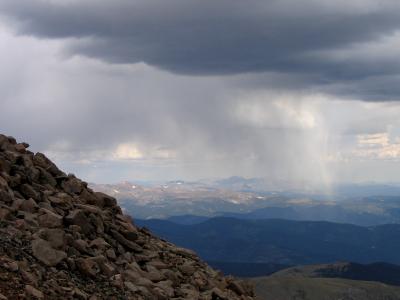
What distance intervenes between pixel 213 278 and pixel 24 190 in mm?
15864

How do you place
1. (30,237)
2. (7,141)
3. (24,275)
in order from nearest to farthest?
(24,275) < (30,237) < (7,141)

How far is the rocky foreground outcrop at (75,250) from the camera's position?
2842cm

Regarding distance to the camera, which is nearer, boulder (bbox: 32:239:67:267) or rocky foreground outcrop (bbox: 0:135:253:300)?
rocky foreground outcrop (bbox: 0:135:253:300)

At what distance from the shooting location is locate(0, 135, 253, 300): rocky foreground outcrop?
28422 millimetres

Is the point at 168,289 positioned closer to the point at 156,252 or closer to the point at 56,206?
the point at 156,252

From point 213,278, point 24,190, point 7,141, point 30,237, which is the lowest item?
point 213,278

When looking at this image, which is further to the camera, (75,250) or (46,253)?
(75,250)

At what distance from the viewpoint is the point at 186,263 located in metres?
41.4

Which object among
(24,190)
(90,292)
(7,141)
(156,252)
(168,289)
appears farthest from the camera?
(7,141)

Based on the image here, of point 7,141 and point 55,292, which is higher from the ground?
point 7,141

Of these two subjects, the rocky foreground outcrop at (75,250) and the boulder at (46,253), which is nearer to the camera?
the rocky foreground outcrop at (75,250)

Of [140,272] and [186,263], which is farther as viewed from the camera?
[186,263]

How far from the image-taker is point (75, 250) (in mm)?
32781

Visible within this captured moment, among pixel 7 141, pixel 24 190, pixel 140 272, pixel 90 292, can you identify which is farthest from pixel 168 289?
pixel 7 141
